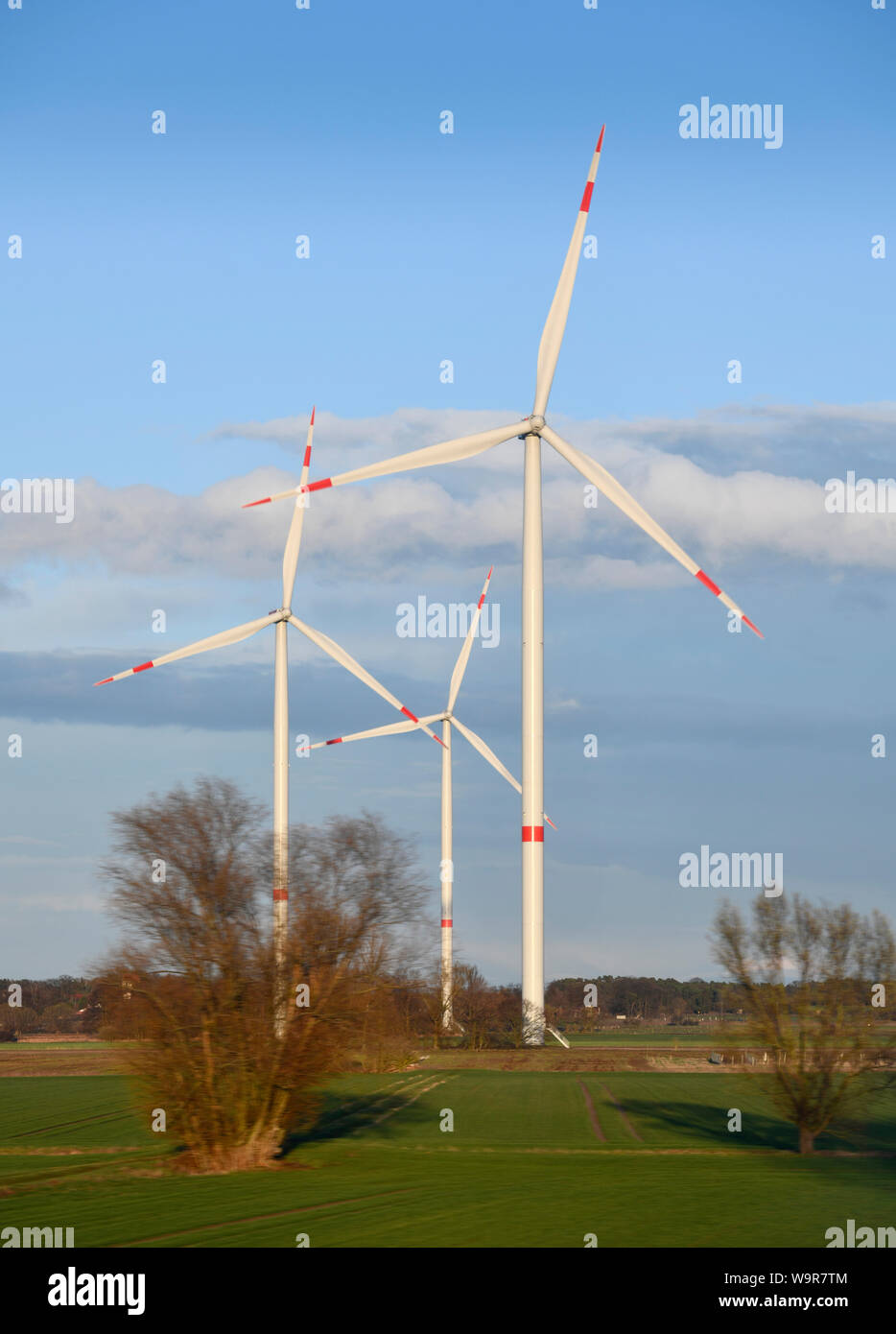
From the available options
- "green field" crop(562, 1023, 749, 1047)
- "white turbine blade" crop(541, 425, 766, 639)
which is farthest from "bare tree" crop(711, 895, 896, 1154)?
"white turbine blade" crop(541, 425, 766, 639)

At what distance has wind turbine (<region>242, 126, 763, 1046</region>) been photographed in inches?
2547

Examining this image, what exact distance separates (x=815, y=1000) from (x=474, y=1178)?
15.6 meters

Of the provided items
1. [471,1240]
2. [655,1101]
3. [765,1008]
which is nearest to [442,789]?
[655,1101]

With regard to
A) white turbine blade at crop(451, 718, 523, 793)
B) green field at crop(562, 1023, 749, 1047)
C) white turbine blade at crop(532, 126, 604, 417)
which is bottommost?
green field at crop(562, 1023, 749, 1047)

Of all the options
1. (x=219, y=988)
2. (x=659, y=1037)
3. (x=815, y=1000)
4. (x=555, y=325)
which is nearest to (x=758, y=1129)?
(x=815, y=1000)

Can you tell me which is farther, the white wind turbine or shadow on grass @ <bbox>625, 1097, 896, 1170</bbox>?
the white wind turbine

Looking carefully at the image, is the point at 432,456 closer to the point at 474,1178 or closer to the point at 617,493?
the point at 617,493

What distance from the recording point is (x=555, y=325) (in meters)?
67.8

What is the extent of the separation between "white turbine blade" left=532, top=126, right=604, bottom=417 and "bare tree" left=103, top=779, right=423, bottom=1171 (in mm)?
34037

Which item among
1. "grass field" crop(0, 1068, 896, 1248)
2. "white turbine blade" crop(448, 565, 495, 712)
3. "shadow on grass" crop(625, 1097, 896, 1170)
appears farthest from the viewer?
"white turbine blade" crop(448, 565, 495, 712)

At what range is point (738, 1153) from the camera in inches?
1987

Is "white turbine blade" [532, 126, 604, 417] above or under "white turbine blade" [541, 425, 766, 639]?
above

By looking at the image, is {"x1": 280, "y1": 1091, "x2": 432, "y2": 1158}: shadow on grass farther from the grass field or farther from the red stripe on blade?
the red stripe on blade
